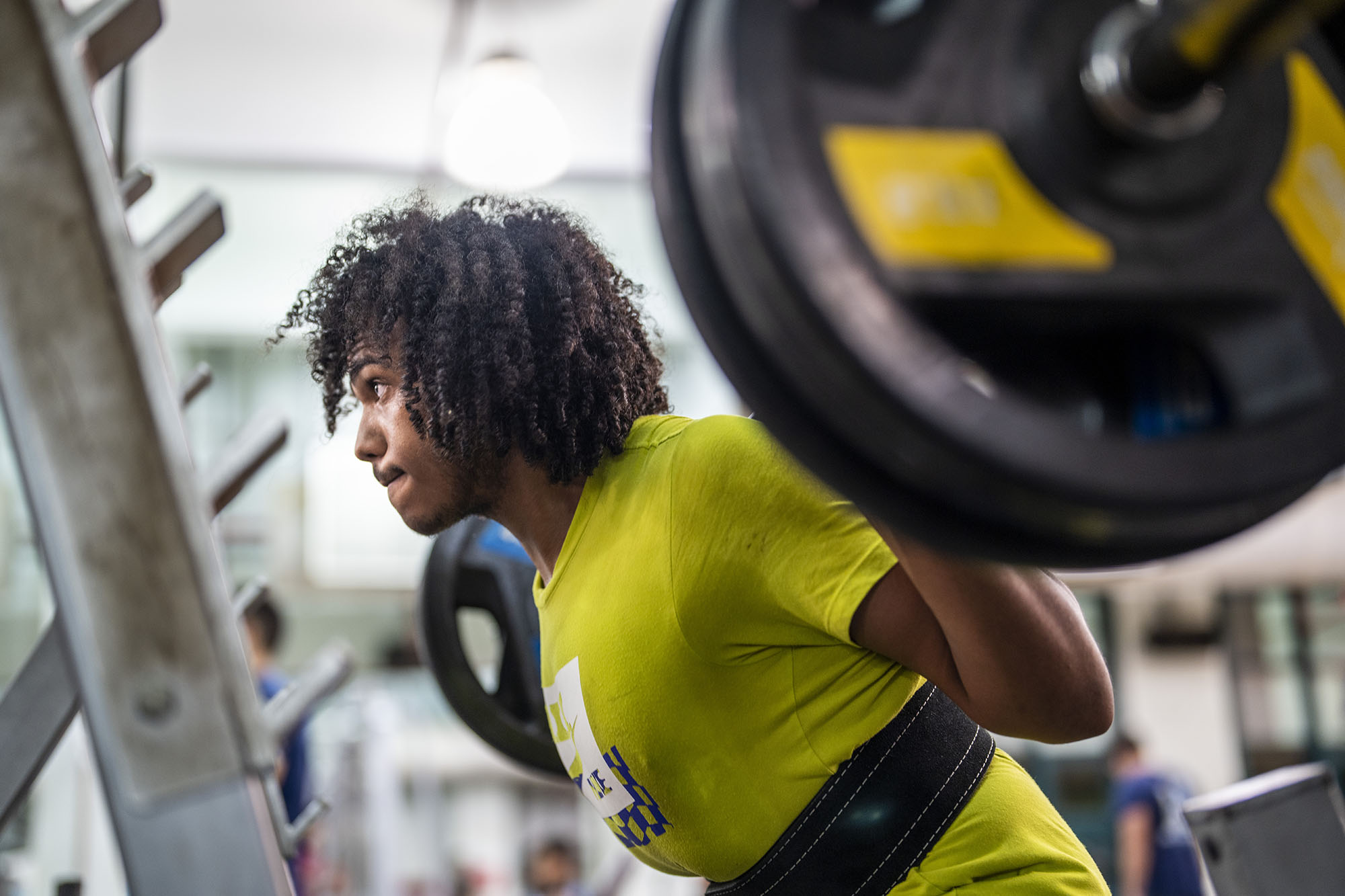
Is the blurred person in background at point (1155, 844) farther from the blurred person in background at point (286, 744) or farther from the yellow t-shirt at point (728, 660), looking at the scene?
the yellow t-shirt at point (728, 660)

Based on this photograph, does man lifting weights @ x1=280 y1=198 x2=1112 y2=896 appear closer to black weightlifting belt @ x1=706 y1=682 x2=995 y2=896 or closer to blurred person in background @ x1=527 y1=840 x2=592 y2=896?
black weightlifting belt @ x1=706 y1=682 x2=995 y2=896

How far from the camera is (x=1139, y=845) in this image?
3.70 meters

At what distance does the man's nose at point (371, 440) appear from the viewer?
100 cm

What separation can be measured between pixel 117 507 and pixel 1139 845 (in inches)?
152

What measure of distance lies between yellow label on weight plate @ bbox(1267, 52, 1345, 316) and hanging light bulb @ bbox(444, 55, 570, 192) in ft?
8.76

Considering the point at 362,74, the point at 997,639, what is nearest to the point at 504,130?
the point at 362,74

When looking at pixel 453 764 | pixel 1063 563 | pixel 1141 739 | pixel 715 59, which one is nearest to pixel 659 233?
pixel 715 59

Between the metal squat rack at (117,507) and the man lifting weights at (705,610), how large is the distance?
1.03 feet

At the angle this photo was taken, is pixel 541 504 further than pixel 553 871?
No

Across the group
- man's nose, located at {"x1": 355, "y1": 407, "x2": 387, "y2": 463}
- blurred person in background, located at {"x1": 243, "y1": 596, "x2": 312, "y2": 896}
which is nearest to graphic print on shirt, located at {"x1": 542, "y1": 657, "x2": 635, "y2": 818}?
man's nose, located at {"x1": 355, "y1": 407, "x2": 387, "y2": 463}

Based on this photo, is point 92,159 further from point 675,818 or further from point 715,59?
point 675,818

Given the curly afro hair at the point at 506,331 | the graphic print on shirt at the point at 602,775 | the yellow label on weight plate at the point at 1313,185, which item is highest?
the yellow label on weight plate at the point at 1313,185

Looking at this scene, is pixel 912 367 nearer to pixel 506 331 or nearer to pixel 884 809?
pixel 884 809

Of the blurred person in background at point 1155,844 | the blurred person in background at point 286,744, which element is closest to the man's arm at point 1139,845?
the blurred person in background at point 1155,844
